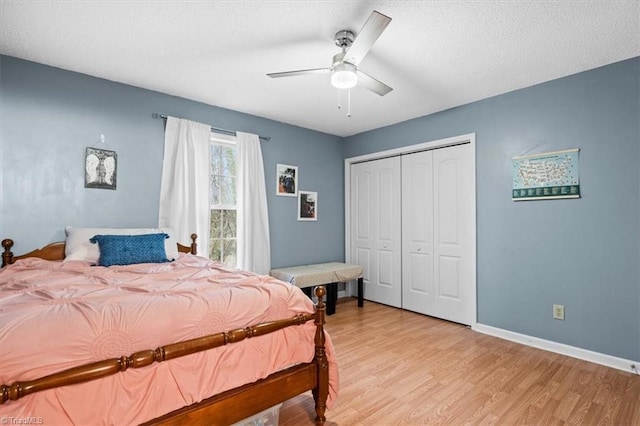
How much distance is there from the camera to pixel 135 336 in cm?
135

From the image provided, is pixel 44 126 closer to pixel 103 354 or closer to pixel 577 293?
pixel 103 354

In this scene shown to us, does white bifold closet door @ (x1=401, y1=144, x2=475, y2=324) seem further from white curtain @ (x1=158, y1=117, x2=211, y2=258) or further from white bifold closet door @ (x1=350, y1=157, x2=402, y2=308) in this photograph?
white curtain @ (x1=158, y1=117, x2=211, y2=258)

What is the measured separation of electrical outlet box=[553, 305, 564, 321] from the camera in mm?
3014

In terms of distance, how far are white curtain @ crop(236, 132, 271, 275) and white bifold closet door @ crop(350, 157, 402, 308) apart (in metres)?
1.56

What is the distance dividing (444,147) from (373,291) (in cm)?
227

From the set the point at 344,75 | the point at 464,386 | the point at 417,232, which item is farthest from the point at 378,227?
the point at 344,75

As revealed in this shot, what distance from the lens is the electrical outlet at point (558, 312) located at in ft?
9.89

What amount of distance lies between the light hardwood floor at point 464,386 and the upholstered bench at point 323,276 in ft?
2.55

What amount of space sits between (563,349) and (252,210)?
11.5 ft

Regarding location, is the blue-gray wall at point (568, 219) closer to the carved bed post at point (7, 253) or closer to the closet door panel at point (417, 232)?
the closet door panel at point (417, 232)


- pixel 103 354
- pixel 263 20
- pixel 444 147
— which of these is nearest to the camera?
pixel 103 354

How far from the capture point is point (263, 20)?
86.4 inches

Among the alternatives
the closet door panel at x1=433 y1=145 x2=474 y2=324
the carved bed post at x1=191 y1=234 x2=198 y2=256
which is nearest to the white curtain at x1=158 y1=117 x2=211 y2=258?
the carved bed post at x1=191 y1=234 x2=198 y2=256

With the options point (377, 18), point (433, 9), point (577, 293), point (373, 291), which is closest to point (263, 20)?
point (377, 18)
